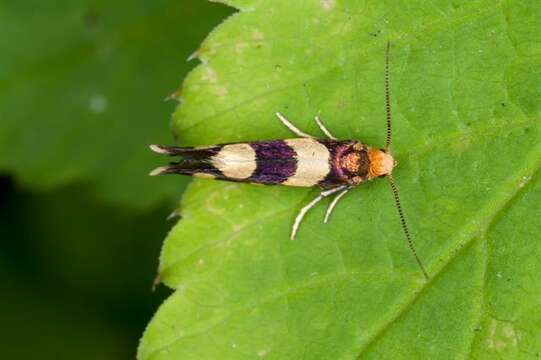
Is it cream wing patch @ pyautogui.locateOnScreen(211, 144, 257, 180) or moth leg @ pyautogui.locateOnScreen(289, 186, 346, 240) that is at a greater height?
cream wing patch @ pyautogui.locateOnScreen(211, 144, 257, 180)

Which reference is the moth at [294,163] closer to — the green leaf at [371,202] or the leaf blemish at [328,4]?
the green leaf at [371,202]

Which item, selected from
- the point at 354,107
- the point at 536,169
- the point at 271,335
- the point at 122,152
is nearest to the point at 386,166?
the point at 354,107

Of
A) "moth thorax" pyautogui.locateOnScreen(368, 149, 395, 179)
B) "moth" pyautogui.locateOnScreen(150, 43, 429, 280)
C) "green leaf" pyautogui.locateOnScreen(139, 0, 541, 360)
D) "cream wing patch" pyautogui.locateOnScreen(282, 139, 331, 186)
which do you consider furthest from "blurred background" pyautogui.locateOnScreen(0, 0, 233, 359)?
"moth thorax" pyautogui.locateOnScreen(368, 149, 395, 179)

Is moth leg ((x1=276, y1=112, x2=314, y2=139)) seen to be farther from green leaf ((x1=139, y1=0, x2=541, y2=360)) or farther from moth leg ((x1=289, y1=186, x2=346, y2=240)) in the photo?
moth leg ((x1=289, y1=186, x2=346, y2=240))

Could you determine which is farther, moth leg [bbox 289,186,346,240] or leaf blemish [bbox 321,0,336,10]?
moth leg [bbox 289,186,346,240]

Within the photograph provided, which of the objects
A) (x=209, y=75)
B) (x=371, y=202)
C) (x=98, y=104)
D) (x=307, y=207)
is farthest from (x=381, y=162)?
(x=98, y=104)

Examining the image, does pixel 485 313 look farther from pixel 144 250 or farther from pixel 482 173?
pixel 144 250
